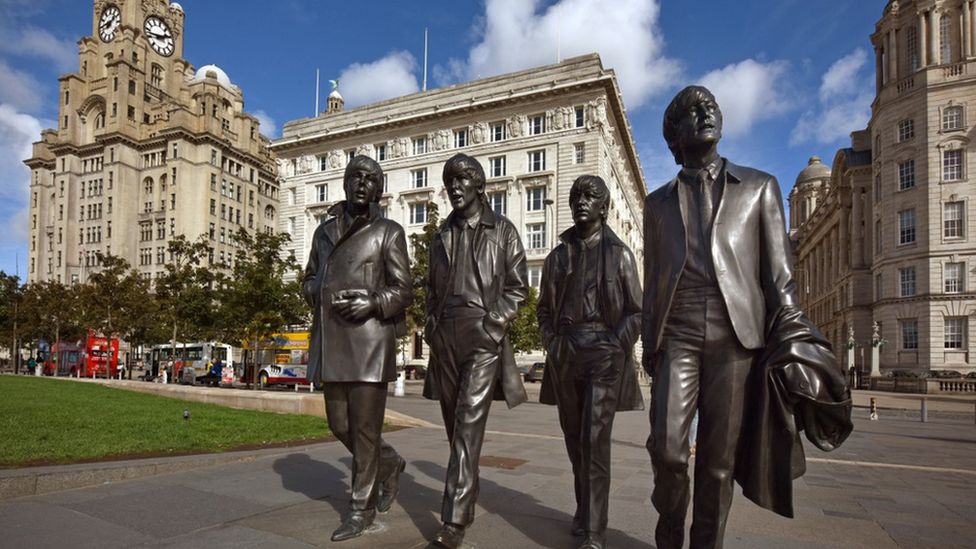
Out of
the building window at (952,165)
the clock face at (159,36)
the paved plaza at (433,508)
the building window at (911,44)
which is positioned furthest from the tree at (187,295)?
the clock face at (159,36)

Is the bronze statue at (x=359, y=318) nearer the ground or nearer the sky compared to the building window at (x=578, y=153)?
nearer the ground

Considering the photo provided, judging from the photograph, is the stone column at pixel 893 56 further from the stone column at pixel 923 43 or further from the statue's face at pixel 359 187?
the statue's face at pixel 359 187

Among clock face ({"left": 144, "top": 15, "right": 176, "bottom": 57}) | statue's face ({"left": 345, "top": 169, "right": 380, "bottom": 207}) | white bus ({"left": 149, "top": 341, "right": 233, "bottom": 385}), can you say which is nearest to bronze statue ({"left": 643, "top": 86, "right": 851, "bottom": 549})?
statue's face ({"left": 345, "top": 169, "right": 380, "bottom": 207})

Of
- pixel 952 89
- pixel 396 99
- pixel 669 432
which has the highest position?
pixel 396 99

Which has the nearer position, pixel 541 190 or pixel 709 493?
pixel 709 493

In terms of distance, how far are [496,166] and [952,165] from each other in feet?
118

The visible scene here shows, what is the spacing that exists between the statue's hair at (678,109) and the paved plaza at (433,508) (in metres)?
2.86

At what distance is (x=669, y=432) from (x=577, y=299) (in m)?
1.66

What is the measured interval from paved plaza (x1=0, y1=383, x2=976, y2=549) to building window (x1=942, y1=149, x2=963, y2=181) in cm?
4786

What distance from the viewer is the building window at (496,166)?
56312 millimetres

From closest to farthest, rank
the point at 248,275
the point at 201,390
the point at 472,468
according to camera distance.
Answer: the point at 472,468 < the point at 201,390 < the point at 248,275

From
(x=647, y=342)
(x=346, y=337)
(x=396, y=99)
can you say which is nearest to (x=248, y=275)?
(x=346, y=337)

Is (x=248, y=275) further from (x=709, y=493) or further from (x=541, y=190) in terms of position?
(x=541, y=190)

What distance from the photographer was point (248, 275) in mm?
27969
